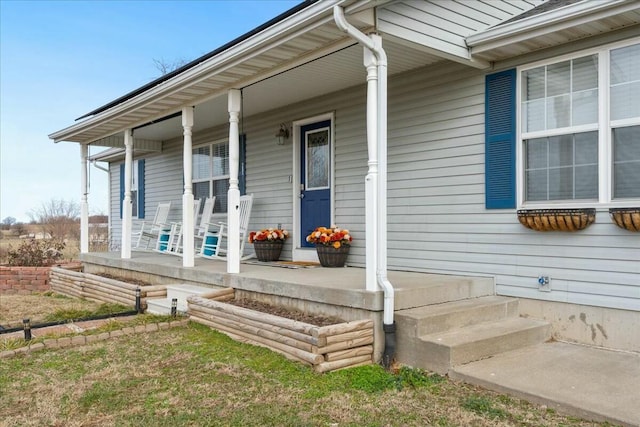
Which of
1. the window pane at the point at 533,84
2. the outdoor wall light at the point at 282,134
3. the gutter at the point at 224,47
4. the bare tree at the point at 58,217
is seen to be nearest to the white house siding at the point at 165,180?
the gutter at the point at 224,47

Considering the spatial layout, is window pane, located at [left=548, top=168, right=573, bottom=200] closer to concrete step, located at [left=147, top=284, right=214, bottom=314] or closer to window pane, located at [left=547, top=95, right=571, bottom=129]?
window pane, located at [left=547, top=95, right=571, bottom=129]

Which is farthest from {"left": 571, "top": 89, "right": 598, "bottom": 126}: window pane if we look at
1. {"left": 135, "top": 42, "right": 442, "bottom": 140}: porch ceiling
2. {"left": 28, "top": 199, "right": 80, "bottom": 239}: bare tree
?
{"left": 28, "top": 199, "right": 80, "bottom": 239}: bare tree

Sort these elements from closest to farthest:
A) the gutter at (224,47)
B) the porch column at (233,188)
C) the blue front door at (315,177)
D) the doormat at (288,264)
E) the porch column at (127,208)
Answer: the gutter at (224,47) < the porch column at (233,188) < the doormat at (288,264) < the blue front door at (315,177) < the porch column at (127,208)

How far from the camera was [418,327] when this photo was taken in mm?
3770

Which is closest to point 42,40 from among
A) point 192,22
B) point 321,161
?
point 192,22

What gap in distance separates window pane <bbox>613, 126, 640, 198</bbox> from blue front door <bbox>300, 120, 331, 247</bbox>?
132 inches

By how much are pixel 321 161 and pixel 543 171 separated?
2996mm

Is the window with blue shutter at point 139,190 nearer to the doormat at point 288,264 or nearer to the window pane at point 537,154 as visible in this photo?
the doormat at point 288,264

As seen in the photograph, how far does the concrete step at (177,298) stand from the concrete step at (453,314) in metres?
2.66

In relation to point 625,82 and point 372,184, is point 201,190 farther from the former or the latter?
point 625,82

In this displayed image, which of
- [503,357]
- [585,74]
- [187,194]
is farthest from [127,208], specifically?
[585,74]

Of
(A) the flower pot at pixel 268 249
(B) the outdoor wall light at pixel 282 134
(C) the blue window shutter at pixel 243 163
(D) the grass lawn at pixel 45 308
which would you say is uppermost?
(B) the outdoor wall light at pixel 282 134

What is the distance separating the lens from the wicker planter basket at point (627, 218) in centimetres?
383

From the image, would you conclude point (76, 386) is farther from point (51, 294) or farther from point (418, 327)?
point (51, 294)
